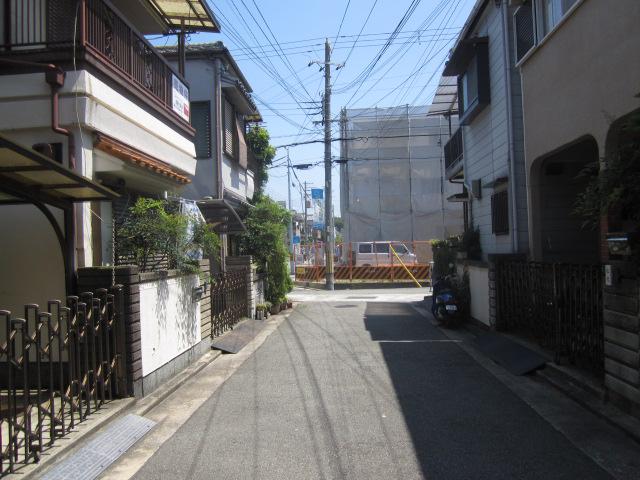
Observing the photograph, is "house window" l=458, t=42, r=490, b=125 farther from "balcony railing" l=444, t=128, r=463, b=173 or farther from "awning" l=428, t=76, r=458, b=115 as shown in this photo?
"awning" l=428, t=76, r=458, b=115

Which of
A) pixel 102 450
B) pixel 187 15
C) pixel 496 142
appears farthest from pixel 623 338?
pixel 187 15

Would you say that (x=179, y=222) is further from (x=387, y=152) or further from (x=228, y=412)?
(x=387, y=152)

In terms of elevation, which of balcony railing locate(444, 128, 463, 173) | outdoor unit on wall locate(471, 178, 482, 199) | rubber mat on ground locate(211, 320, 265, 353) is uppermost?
balcony railing locate(444, 128, 463, 173)

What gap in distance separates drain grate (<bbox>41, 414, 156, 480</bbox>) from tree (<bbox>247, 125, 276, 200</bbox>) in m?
14.7

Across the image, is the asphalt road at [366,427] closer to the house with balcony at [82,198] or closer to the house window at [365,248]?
the house with balcony at [82,198]

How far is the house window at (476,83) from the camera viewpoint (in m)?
12.2

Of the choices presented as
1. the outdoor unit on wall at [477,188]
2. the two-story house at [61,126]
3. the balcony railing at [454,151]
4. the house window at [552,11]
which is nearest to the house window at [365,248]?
the balcony railing at [454,151]

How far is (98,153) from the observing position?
732 cm

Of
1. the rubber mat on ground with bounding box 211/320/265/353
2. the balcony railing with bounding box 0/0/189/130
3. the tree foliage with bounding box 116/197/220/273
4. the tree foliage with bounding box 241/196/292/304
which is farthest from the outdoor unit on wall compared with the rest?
the balcony railing with bounding box 0/0/189/130

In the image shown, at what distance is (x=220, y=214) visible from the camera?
12484mm

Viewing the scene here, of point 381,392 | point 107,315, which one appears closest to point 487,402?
point 381,392

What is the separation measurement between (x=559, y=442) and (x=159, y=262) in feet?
18.2

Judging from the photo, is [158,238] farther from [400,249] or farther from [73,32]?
[400,249]

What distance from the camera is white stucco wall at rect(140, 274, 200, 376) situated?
6.66 m
